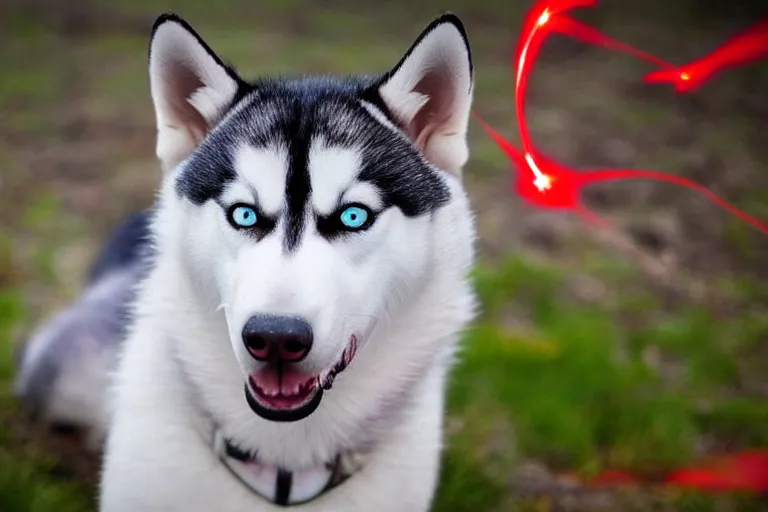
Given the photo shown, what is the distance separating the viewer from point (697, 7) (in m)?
6.73

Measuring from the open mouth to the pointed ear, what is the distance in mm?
722

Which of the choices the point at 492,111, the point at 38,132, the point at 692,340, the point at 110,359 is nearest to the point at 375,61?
the point at 492,111

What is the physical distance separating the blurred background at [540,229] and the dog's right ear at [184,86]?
1427 mm

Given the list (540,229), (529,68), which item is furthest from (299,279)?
(540,229)

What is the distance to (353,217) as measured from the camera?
1956mm

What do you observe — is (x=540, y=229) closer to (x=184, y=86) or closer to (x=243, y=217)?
(x=184, y=86)

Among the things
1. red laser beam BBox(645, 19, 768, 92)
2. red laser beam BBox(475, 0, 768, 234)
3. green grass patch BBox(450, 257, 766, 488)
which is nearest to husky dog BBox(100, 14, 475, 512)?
red laser beam BBox(475, 0, 768, 234)

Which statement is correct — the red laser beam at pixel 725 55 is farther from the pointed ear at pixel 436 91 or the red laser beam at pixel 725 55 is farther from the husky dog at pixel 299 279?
the husky dog at pixel 299 279

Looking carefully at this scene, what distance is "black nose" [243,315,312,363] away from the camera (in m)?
1.72

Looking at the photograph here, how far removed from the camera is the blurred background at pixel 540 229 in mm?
3391

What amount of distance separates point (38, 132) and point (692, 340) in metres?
4.29

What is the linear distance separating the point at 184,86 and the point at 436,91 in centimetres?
67

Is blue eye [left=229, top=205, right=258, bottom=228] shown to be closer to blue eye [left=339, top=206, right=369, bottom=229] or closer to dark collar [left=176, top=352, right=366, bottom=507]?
blue eye [left=339, top=206, right=369, bottom=229]

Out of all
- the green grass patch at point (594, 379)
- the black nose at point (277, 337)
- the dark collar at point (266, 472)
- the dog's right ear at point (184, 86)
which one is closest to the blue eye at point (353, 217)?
the black nose at point (277, 337)
